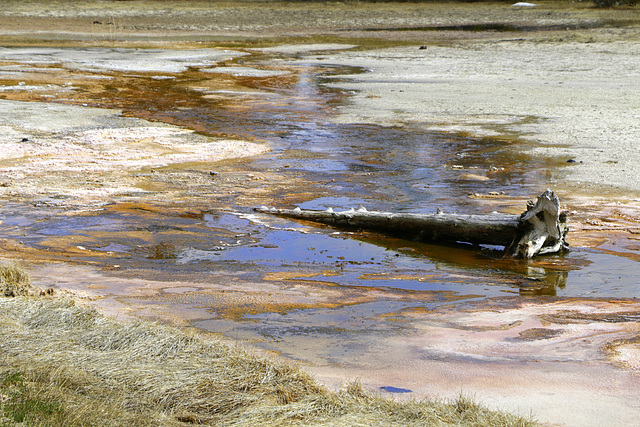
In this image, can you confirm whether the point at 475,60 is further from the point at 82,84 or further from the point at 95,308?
the point at 95,308

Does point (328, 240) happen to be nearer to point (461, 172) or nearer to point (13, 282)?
point (13, 282)

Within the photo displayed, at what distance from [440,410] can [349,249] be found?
3.96 metres

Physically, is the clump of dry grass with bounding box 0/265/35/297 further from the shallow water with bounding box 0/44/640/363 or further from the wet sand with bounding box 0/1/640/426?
the shallow water with bounding box 0/44/640/363

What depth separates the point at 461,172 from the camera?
11211 mm

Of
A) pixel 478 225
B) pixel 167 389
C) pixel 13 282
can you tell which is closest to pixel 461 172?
pixel 478 225

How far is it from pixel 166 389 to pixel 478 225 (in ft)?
15.4

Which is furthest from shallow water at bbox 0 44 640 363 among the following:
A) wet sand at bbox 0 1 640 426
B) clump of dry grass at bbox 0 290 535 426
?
clump of dry grass at bbox 0 290 535 426

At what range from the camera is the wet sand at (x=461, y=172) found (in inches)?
194

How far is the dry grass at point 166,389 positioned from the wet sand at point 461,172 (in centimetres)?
38

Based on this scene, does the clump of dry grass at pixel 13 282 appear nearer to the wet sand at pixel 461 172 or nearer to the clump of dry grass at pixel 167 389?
the wet sand at pixel 461 172

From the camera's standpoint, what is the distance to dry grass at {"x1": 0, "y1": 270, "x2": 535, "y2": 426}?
3.85 m

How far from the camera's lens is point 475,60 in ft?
83.3

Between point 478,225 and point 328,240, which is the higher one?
point 478,225

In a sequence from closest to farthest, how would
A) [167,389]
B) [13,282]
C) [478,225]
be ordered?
[167,389] < [13,282] < [478,225]
